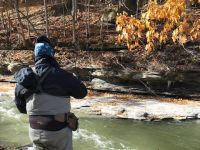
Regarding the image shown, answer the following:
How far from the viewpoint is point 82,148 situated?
31.2ft

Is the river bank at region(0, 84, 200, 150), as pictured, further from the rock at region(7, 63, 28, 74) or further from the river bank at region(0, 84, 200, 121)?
the rock at region(7, 63, 28, 74)

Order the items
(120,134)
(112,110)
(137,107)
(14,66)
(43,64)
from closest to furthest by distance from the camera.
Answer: (43,64), (120,134), (112,110), (137,107), (14,66)

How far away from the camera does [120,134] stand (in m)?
10.7

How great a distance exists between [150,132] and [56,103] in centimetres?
625

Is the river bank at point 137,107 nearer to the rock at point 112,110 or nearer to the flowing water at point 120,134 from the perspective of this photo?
the rock at point 112,110

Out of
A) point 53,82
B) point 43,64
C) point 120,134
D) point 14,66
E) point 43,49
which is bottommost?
point 120,134

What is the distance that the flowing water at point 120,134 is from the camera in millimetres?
9812

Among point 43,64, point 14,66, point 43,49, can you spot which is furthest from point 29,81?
point 14,66

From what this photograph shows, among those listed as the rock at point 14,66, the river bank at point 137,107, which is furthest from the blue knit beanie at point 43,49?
the rock at point 14,66

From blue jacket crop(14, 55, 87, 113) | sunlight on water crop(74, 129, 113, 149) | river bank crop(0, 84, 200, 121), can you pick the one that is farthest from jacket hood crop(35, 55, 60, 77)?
river bank crop(0, 84, 200, 121)

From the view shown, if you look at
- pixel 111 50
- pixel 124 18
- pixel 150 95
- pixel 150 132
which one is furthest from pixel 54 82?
pixel 111 50

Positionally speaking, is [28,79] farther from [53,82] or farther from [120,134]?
[120,134]

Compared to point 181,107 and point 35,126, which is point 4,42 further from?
point 35,126

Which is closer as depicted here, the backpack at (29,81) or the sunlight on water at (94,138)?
the backpack at (29,81)
